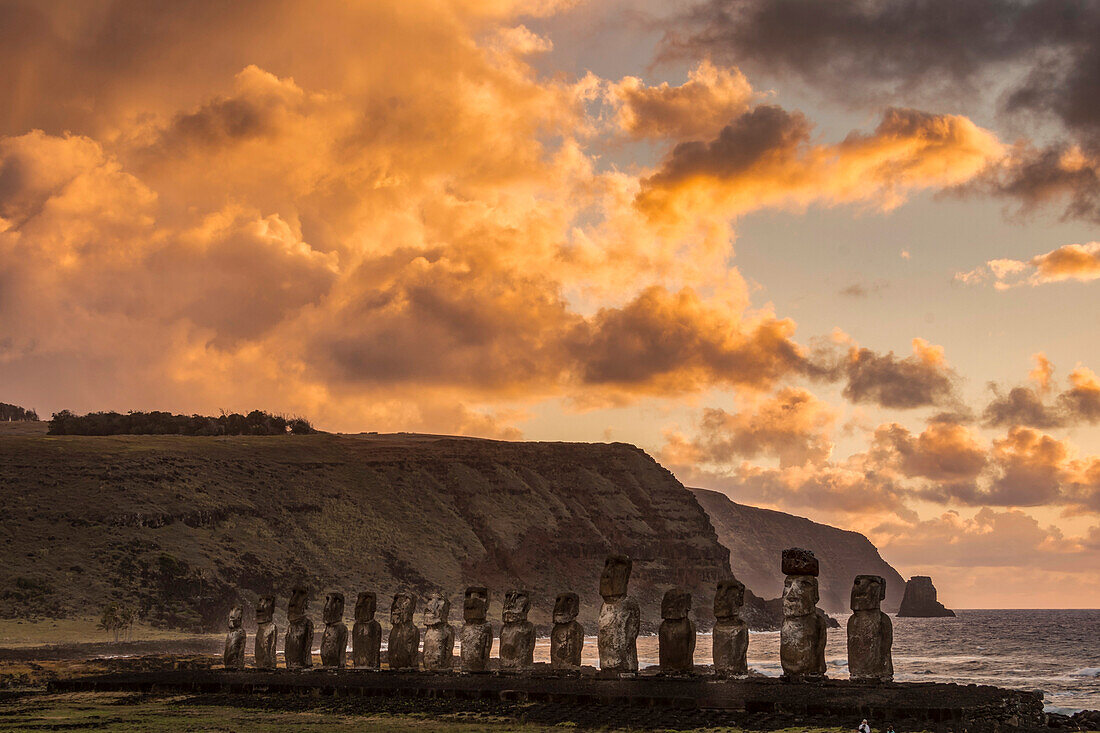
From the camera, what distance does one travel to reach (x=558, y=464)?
14938 centimetres

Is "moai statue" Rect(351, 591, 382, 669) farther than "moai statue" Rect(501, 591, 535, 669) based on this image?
Yes

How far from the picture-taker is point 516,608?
3075 centimetres

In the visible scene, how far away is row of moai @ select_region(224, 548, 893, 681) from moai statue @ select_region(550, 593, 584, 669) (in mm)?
27

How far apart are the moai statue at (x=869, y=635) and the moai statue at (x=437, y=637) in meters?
12.0

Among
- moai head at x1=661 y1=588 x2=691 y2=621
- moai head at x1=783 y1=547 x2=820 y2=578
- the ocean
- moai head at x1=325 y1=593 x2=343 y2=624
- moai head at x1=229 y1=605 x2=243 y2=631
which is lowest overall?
the ocean

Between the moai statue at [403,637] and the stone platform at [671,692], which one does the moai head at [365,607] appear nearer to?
the moai statue at [403,637]

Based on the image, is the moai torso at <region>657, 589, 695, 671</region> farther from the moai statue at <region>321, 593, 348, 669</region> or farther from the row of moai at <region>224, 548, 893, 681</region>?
the moai statue at <region>321, 593, 348, 669</region>

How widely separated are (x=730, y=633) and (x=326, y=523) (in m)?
92.4

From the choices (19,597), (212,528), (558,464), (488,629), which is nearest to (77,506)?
(212,528)

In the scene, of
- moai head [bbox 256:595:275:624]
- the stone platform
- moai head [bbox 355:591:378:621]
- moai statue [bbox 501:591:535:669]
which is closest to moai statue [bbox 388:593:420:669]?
the stone platform

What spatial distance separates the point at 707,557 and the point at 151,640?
81.1 metres

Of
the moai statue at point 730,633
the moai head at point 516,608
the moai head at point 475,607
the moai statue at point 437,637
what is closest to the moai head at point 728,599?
the moai statue at point 730,633

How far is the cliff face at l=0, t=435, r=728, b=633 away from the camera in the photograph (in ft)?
288

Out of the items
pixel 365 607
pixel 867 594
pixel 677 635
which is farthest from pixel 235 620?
pixel 867 594
